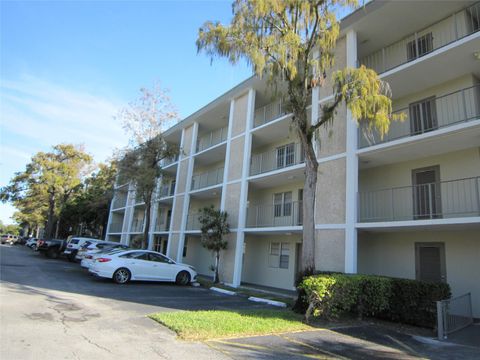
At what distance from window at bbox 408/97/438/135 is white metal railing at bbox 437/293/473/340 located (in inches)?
234

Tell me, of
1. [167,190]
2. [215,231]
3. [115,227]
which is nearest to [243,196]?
[215,231]

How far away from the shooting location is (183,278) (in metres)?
16.9

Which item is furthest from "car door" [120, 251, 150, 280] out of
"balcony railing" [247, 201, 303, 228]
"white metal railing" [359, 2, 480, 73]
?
"white metal railing" [359, 2, 480, 73]

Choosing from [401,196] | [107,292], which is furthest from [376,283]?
[107,292]

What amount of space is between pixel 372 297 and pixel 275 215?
9344mm

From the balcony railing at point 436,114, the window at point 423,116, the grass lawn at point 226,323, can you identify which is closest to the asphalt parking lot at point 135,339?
the grass lawn at point 226,323

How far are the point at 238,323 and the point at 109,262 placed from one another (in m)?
8.49

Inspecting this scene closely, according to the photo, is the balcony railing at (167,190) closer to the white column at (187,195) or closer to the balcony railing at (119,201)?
the white column at (187,195)

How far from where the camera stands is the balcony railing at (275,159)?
1869 centimetres

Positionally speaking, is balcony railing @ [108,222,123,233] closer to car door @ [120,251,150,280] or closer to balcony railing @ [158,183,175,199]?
balcony railing @ [158,183,175,199]

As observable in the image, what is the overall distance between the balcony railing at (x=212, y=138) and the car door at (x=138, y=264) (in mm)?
11429

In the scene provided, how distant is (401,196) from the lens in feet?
44.4

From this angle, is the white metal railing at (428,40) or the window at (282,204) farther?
the window at (282,204)

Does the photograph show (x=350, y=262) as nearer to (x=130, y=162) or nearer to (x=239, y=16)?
(x=239, y=16)
